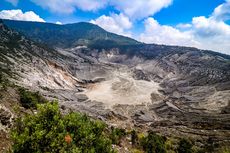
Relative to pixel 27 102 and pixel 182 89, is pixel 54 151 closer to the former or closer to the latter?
pixel 27 102

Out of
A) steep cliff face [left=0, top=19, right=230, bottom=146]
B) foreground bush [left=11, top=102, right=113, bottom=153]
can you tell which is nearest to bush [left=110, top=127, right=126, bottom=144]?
foreground bush [left=11, top=102, right=113, bottom=153]

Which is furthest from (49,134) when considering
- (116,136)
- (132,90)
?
(132,90)

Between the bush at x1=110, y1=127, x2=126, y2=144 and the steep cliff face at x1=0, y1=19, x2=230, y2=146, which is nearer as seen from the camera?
the bush at x1=110, y1=127, x2=126, y2=144

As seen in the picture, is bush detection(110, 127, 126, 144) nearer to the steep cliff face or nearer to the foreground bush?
the foreground bush

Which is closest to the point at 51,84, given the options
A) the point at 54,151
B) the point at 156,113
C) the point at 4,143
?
the point at 156,113

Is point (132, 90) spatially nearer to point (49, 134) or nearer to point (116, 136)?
point (116, 136)

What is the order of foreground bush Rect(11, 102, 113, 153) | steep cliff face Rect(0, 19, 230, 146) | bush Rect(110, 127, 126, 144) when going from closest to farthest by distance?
foreground bush Rect(11, 102, 113, 153)
bush Rect(110, 127, 126, 144)
steep cliff face Rect(0, 19, 230, 146)

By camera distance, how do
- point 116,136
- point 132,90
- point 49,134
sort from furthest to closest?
point 132,90 < point 116,136 < point 49,134

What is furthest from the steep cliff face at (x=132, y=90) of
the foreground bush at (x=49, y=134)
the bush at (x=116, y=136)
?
the foreground bush at (x=49, y=134)

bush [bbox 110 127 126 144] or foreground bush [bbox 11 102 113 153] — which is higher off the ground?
foreground bush [bbox 11 102 113 153]
